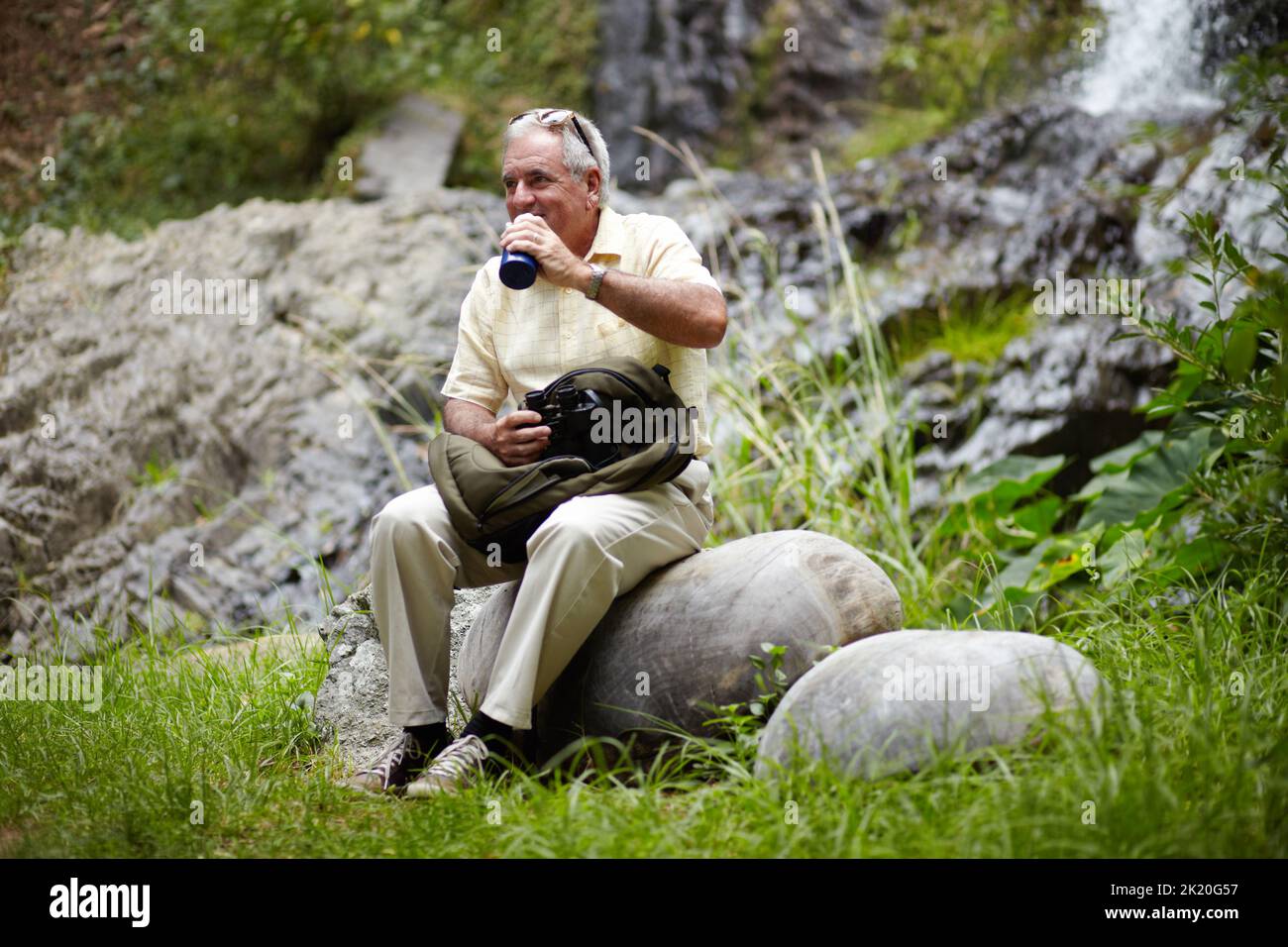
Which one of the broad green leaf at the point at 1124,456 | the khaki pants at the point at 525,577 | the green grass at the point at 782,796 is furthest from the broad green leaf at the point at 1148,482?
the khaki pants at the point at 525,577

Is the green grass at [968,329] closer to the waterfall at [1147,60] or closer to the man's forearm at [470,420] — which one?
the waterfall at [1147,60]

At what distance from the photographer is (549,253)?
2855 mm

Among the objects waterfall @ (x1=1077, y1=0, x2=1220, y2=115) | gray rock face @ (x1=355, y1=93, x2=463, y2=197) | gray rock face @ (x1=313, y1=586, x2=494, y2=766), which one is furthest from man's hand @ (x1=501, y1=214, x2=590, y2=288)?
waterfall @ (x1=1077, y1=0, x2=1220, y2=115)

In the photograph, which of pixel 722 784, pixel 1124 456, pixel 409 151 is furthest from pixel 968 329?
pixel 722 784

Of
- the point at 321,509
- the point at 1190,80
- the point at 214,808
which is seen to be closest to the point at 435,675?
the point at 214,808

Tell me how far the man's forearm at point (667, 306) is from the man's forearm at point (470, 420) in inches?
18.8

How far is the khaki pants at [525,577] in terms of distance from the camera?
2.73 meters

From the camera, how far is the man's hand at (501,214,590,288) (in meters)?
2.85

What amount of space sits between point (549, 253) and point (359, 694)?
1.36 metres

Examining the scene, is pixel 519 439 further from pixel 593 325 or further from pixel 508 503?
pixel 593 325

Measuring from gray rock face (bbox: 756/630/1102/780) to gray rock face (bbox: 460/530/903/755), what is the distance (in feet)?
0.92

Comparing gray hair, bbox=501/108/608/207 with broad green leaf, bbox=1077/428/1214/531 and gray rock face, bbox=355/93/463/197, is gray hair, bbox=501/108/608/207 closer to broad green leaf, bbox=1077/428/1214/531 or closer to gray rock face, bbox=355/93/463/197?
broad green leaf, bbox=1077/428/1214/531
